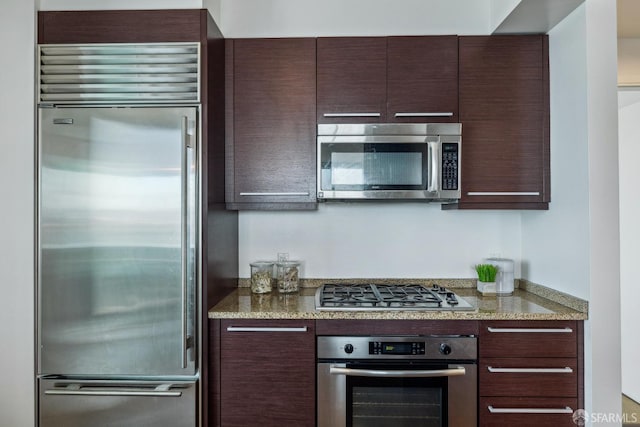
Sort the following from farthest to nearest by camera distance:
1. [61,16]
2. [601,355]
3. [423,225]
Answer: [423,225] → [61,16] → [601,355]

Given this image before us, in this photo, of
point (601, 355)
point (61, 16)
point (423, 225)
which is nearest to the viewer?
point (601, 355)

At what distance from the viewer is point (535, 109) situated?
2.22 meters

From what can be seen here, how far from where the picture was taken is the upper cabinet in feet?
7.33

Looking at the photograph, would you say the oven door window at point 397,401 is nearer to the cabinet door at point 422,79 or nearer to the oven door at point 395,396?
the oven door at point 395,396

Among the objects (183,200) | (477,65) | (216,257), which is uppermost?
(477,65)

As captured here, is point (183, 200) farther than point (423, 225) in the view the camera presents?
No

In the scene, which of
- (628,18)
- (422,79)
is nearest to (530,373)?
(422,79)

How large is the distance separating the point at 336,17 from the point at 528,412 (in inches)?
88.3

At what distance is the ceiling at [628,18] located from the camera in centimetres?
223

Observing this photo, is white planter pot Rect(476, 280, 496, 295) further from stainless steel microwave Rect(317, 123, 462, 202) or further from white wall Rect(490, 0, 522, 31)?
white wall Rect(490, 0, 522, 31)

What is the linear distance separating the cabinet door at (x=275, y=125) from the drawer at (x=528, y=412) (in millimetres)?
1315

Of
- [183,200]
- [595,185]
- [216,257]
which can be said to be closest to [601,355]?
[595,185]

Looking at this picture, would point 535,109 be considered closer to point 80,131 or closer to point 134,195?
point 134,195

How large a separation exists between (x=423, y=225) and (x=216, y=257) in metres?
1.24
